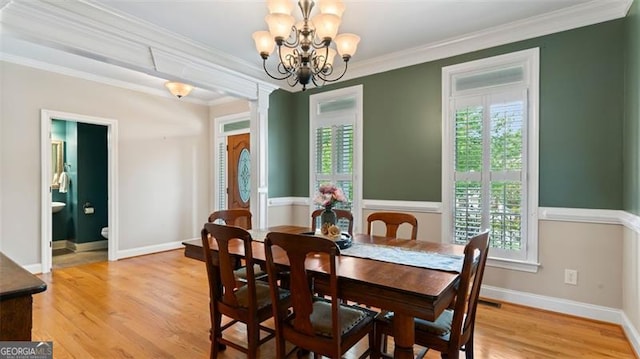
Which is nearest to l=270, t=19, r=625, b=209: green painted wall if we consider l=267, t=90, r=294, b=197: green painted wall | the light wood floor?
the light wood floor

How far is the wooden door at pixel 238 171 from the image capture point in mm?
5520

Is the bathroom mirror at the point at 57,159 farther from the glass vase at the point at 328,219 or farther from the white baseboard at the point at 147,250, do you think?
the glass vase at the point at 328,219

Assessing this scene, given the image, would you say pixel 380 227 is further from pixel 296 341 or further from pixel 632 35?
pixel 632 35

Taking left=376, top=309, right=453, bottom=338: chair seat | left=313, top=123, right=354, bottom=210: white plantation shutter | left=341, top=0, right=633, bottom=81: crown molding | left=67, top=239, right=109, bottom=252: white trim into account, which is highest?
left=341, top=0, right=633, bottom=81: crown molding

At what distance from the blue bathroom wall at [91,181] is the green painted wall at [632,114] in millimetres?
7025

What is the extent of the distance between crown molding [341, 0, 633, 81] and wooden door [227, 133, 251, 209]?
2478 millimetres

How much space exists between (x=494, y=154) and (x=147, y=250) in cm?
513

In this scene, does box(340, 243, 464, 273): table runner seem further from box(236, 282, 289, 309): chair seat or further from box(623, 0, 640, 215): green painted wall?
box(623, 0, 640, 215): green painted wall

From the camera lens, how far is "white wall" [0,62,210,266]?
12.7 feet

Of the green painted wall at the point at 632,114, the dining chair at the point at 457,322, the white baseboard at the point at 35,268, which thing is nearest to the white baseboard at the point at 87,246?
the white baseboard at the point at 35,268

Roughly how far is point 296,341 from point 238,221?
162 centimetres

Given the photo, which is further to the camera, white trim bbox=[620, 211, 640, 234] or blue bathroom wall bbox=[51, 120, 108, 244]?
blue bathroom wall bbox=[51, 120, 108, 244]

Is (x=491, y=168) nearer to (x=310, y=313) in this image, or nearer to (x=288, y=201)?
(x=310, y=313)

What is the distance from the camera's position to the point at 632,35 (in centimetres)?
245
